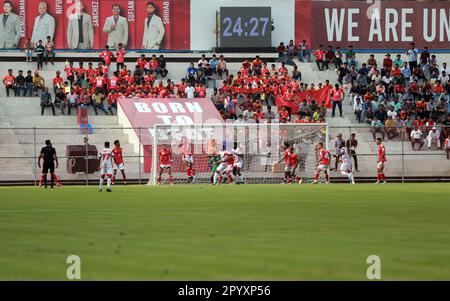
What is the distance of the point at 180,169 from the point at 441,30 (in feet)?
80.4

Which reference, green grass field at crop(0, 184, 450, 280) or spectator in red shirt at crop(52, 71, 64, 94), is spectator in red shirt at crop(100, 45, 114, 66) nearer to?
spectator in red shirt at crop(52, 71, 64, 94)

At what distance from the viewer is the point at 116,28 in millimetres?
62406

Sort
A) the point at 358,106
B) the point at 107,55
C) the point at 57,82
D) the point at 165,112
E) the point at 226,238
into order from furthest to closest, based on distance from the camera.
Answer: the point at 107,55
the point at 358,106
the point at 57,82
the point at 165,112
the point at 226,238

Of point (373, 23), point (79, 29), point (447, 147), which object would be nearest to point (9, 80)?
point (79, 29)

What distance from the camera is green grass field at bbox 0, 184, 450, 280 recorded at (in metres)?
13.9

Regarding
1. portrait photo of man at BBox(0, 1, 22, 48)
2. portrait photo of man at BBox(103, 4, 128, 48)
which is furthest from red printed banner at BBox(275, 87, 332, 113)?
portrait photo of man at BBox(0, 1, 22, 48)

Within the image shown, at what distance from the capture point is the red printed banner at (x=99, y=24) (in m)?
60.8

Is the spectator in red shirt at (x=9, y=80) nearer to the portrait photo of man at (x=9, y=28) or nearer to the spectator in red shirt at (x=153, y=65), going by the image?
the portrait photo of man at (x=9, y=28)

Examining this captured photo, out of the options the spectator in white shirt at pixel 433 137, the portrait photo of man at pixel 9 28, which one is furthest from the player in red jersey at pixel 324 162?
the portrait photo of man at pixel 9 28

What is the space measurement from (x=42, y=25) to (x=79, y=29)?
2115 millimetres

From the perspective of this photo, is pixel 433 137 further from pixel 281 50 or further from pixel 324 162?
pixel 281 50

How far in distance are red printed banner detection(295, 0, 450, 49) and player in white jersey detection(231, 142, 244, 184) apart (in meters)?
18.6
